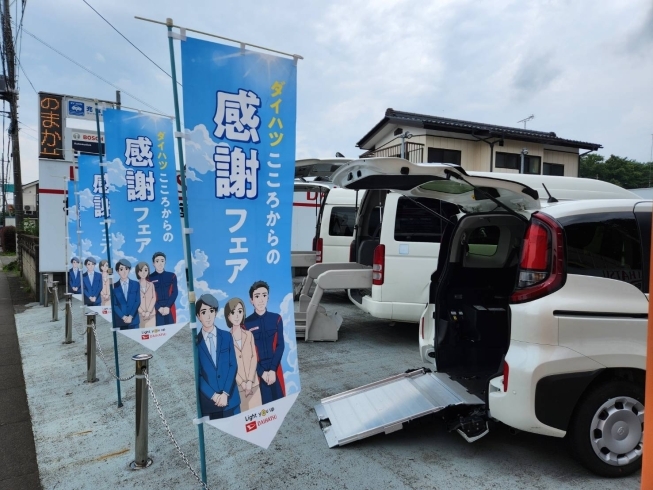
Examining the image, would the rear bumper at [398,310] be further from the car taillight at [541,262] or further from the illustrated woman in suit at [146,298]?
the car taillight at [541,262]

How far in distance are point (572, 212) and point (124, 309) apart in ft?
13.1

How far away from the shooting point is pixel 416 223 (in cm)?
556

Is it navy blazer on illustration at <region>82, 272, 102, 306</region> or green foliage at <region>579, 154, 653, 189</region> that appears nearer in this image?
navy blazer on illustration at <region>82, 272, 102, 306</region>

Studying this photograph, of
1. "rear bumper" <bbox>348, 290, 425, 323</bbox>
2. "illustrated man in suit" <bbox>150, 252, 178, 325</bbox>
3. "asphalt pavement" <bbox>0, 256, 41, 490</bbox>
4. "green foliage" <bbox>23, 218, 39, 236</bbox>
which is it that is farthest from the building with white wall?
"green foliage" <bbox>23, 218, 39, 236</bbox>

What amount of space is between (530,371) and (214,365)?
6.04ft

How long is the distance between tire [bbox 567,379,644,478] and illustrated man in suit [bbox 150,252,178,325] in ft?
12.4

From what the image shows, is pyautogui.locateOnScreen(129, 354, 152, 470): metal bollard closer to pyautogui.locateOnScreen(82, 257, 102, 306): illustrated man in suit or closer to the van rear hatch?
the van rear hatch

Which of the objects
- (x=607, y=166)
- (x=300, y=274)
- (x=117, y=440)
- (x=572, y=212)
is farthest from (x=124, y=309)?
(x=607, y=166)

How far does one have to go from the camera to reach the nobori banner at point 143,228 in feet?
13.8

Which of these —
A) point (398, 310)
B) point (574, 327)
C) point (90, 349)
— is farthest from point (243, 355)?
point (398, 310)

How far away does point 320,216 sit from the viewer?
8.11 metres

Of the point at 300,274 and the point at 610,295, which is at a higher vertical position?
the point at 610,295

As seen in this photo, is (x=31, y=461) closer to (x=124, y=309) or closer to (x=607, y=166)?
(x=124, y=309)

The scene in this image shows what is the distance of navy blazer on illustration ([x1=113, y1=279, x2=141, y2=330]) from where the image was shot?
162 inches
